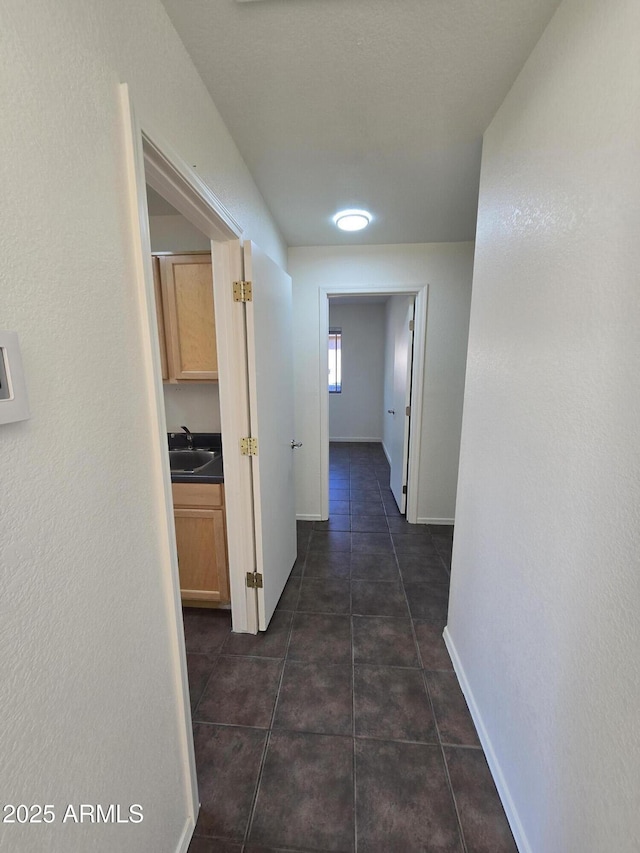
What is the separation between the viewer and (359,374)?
6074 mm

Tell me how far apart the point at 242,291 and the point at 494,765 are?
2.10 metres

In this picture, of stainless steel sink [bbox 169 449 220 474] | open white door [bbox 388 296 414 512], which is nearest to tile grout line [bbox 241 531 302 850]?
stainless steel sink [bbox 169 449 220 474]

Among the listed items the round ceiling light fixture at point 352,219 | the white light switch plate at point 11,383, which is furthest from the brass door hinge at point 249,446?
the round ceiling light fixture at point 352,219

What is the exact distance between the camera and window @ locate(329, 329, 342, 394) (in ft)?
19.6

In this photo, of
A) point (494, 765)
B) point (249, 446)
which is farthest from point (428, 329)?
point (494, 765)

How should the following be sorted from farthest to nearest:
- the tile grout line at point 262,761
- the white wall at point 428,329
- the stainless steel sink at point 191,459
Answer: the white wall at point 428,329, the stainless steel sink at point 191,459, the tile grout line at point 262,761

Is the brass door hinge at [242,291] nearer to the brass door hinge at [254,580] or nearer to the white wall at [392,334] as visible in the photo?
the brass door hinge at [254,580]

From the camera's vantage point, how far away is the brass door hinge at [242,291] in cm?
164

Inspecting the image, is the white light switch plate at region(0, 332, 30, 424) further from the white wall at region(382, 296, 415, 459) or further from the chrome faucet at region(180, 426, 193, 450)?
the white wall at region(382, 296, 415, 459)

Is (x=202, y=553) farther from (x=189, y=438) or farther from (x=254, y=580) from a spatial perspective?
(x=189, y=438)

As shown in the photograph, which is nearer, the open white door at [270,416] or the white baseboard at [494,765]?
the white baseboard at [494,765]

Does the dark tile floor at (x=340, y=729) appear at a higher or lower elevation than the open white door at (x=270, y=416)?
lower

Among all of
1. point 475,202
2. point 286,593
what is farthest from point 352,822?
point 475,202

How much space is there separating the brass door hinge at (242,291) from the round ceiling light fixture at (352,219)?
1.03 meters
